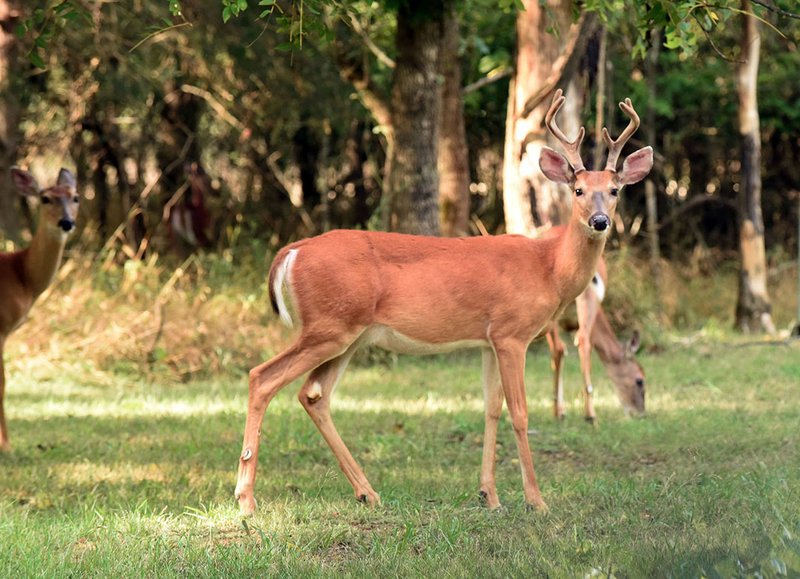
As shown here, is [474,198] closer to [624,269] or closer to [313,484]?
Answer: [624,269]

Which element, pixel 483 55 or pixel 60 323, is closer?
pixel 60 323

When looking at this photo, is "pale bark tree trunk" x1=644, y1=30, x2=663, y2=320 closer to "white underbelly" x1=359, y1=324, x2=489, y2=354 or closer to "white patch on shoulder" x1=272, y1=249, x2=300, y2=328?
"white underbelly" x1=359, y1=324, x2=489, y2=354

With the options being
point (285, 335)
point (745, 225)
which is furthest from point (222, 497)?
point (745, 225)

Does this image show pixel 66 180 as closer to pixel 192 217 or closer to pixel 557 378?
pixel 557 378

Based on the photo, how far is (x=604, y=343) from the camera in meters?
9.65

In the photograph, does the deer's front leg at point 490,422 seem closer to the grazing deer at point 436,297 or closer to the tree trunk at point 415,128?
the grazing deer at point 436,297

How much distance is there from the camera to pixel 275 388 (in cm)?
596

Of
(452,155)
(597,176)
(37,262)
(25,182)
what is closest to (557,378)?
(597,176)

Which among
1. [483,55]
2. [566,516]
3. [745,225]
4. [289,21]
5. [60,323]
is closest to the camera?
[566,516]

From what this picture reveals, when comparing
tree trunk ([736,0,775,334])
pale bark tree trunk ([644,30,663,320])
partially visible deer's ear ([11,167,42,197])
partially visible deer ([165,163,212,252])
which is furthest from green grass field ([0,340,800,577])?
partially visible deer ([165,163,212,252])

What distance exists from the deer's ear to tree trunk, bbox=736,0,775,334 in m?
9.09

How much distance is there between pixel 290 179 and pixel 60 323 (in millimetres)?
7174

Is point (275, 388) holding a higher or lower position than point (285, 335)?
higher

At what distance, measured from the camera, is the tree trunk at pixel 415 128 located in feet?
40.7
